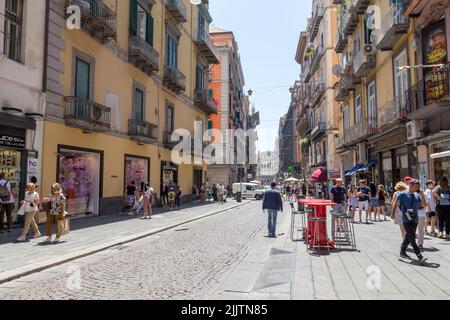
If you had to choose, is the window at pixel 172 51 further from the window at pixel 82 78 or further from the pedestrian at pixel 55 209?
the pedestrian at pixel 55 209

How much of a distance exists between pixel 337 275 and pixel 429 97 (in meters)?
10.9

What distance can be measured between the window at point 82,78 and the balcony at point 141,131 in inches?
156

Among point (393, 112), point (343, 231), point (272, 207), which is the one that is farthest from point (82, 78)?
point (393, 112)

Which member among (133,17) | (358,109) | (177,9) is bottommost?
(358,109)

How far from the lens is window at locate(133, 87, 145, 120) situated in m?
21.5

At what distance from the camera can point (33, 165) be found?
13164 mm

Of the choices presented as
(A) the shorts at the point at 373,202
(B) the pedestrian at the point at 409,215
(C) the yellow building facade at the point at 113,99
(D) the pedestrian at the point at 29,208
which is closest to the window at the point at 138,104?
(C) the yellow building facade at the point at 113,99

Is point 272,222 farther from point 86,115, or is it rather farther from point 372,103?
point 372,103

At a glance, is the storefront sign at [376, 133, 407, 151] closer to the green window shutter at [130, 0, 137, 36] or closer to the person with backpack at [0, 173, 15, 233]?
the green window shutter at [130, 0, 137, 36]

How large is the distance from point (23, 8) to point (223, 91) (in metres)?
37.0

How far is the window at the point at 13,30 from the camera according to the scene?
40.9 feet

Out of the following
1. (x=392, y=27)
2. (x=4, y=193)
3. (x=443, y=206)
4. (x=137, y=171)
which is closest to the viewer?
(x=443, y=206)

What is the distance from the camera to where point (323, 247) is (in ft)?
30.9
